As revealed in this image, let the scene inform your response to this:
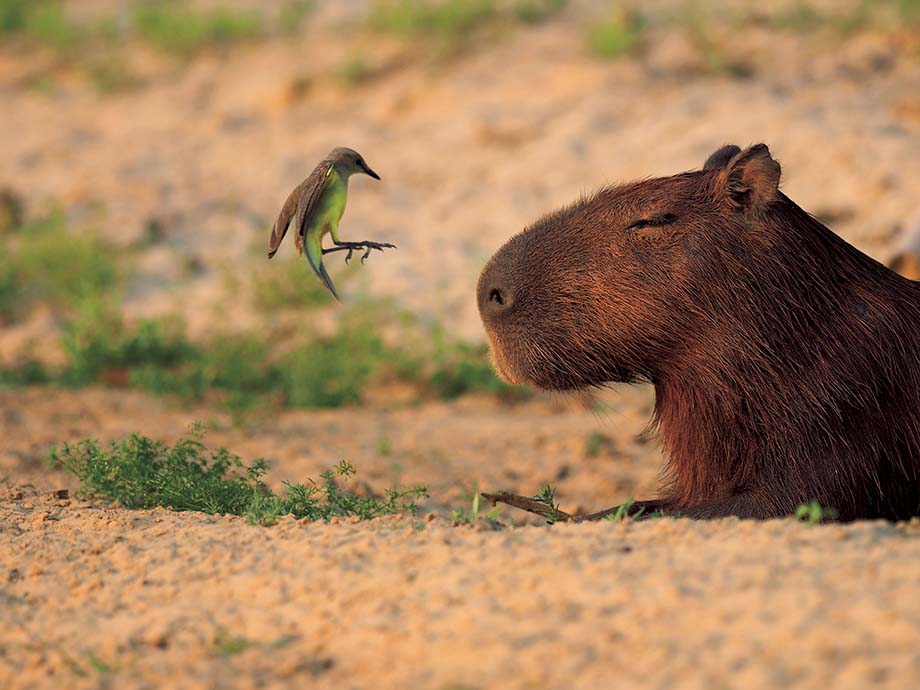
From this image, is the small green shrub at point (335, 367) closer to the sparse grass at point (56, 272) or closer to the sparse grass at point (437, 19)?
the sparse grass at point (56, 272)

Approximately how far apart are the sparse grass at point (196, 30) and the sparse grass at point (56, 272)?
305 cm

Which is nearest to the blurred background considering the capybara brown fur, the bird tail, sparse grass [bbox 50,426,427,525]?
sparse grass [bbox 50,426,427,525]

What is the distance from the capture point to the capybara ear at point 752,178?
3.96 m

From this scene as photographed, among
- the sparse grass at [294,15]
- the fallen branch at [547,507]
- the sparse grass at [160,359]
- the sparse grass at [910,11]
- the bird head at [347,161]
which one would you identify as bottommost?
the fallen branch at [547,507]

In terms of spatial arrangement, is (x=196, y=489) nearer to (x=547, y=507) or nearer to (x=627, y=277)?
(x=547, y=507)

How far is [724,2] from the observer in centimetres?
1059

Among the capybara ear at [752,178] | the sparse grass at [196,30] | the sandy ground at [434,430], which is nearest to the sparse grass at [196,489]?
the sandy ground at [434,430]


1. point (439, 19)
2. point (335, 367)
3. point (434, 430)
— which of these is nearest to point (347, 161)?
point (434, 430)

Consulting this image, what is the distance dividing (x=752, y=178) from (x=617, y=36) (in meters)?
6.14

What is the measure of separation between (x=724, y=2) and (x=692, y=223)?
279 inches

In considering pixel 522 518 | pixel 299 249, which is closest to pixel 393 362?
pixel 522 518

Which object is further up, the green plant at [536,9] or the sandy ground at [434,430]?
the green plant at [536,9]

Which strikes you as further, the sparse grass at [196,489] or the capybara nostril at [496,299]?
the capybara nostril at [496,299]

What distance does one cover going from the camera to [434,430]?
255 inches
